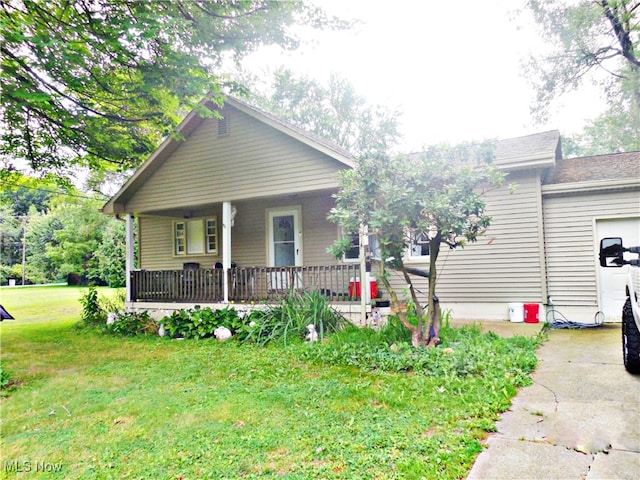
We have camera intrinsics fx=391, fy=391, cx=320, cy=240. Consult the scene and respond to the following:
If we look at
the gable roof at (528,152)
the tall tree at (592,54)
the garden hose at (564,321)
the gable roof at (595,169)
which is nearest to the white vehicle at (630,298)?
the garden hose at (564,321)

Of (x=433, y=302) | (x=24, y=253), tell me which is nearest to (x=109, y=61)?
(x=433, y=302)

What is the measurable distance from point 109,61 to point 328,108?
18.0m

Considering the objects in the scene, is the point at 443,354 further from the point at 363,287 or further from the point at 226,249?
the point at 226,249

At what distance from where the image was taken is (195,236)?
12148 millimetres

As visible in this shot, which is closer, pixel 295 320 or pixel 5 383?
pixel 5 383

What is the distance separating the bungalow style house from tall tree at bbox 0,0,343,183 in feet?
4.26

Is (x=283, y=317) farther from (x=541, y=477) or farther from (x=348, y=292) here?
(x=541, y=477)

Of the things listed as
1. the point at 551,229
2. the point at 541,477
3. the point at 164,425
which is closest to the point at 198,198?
the point at 164,425

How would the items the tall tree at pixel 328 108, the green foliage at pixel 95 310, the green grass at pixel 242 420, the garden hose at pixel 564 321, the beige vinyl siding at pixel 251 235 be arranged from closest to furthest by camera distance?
the green grass at pixel 242 420
the garden hose at pixel 564 321
the beige vinyl siding at pixel 251 235
the green foliage at pixel 95 310
the tall tree at pixel 328 108

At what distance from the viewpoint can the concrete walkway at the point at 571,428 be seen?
8.37ft

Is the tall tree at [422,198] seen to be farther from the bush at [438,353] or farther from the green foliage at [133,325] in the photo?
the green foliage at [133,325]

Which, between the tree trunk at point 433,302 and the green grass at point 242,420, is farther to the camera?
the tree trunk at point 433,302

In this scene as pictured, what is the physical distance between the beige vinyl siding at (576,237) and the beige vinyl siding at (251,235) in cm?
488

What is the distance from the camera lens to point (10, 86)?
247 inches
